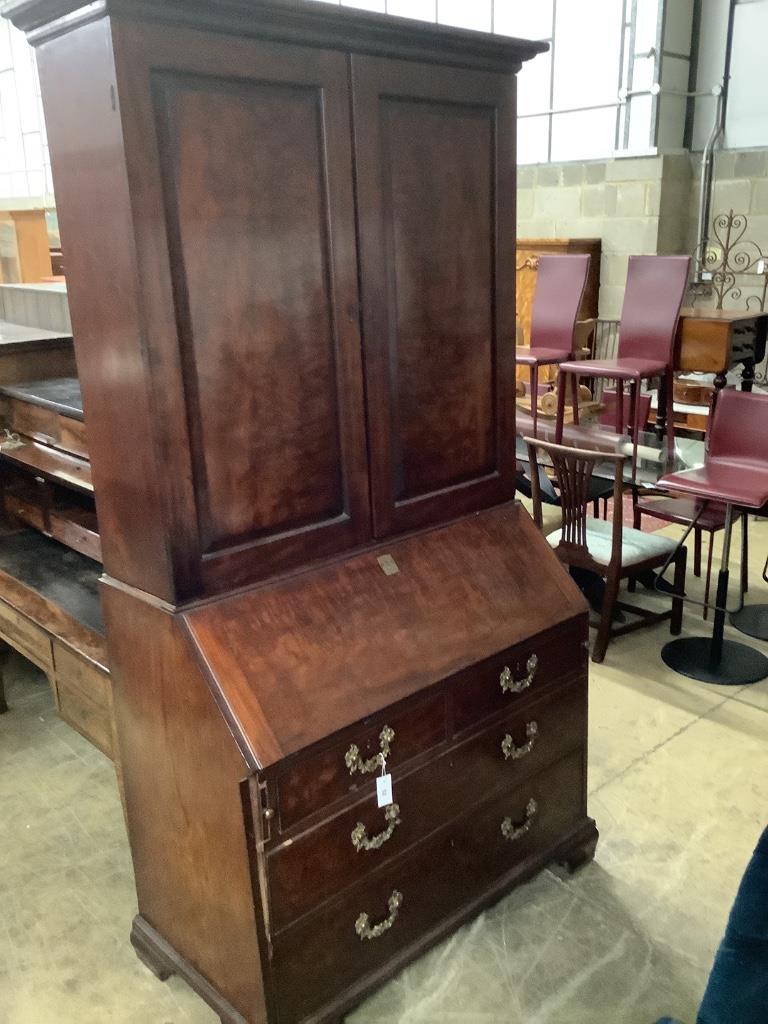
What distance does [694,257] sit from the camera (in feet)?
19.3

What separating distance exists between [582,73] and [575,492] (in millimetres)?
4271

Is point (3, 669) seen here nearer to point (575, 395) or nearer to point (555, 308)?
point (575, 395)

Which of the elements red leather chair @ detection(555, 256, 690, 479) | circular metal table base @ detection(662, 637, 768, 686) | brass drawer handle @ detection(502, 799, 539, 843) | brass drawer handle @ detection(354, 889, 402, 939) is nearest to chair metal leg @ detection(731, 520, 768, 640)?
circular metal table base @ detection(662, 637, 768, 686)

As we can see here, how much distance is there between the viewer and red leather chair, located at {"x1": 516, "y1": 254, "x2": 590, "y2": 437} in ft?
16.0

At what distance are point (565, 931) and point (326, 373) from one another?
1.39 m

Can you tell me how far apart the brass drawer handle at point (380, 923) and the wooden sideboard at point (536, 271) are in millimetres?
4689

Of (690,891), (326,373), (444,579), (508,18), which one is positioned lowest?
(690,891)

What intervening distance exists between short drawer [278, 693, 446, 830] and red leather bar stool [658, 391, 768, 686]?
5.08ft

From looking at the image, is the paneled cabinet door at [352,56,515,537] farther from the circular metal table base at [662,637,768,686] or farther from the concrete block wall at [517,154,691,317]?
the concrete block wall at [517,154,691,317]

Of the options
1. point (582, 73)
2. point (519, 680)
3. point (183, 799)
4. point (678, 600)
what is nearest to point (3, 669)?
point (183, 799)

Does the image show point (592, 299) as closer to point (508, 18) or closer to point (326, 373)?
point (508, 18)

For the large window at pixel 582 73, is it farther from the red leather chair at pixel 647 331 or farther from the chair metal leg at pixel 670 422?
the chair metal leg at pixel 670 422

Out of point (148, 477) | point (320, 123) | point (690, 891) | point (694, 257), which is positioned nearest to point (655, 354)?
point (694, 257)

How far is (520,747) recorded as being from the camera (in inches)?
77.7
